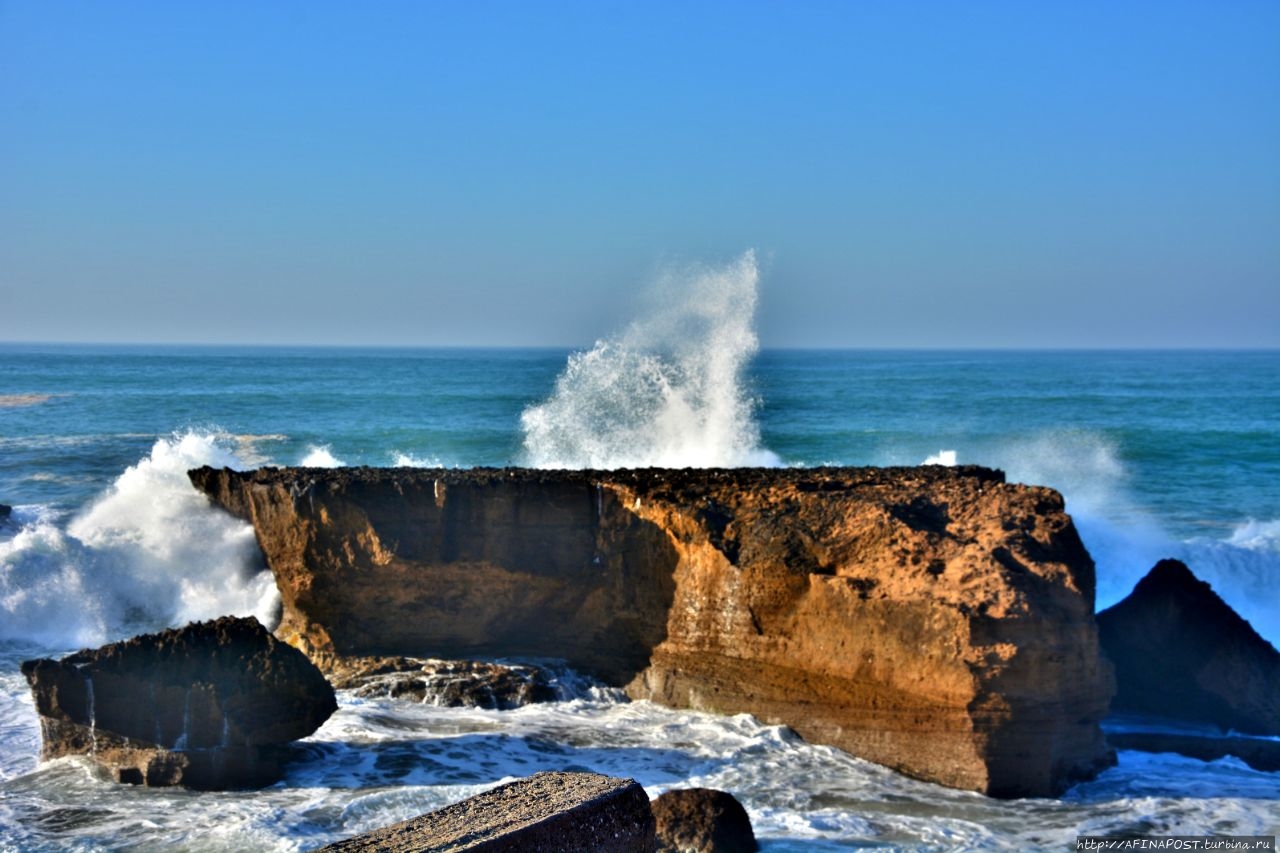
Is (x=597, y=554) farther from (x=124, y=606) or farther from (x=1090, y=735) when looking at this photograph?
(x=124, y=606)

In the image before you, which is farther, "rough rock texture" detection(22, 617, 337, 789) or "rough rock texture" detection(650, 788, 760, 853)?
"rough rock texture" detection(22, 617, 337, 789)

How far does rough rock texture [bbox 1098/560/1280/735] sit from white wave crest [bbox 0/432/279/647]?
935cm

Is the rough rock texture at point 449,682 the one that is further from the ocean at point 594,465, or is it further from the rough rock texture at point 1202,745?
the rough rock texture at point 1202,745

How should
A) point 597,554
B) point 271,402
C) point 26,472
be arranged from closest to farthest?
1. point 597,554
2. point 26,472
3. point 271,402

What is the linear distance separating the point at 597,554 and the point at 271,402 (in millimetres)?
37624

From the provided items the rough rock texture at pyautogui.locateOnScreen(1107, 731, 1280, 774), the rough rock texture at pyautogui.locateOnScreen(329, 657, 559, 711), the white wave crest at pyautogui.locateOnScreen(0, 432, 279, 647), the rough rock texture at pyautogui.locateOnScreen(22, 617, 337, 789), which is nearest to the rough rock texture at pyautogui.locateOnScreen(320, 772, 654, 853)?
the rough rock texture at pyautogui.locateOnScreen(22, 617, 337, 789)

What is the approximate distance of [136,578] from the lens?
17219 millimetres

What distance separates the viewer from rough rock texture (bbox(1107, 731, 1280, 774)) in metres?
11.9

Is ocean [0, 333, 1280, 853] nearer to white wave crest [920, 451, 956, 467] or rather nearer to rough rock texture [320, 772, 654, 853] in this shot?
white wave crest [920, 451, 956, 467]

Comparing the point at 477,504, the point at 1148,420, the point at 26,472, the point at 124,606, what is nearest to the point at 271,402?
the point at 26,472

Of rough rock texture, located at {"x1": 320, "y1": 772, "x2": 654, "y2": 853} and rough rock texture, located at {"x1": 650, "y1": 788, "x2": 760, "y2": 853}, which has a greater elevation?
rough rock texture, located at {"x1": 320, "y1": 772, "x2": 654, "y2": 853}

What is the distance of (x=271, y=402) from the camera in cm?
4906

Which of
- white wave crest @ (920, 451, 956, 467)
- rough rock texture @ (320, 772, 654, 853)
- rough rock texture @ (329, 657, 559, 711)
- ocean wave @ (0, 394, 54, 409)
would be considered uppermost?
white wave crest @ (920, 451, 956, 467)

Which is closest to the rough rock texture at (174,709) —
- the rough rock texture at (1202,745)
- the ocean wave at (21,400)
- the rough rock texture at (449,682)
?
the rough rock texture at (449,682)
